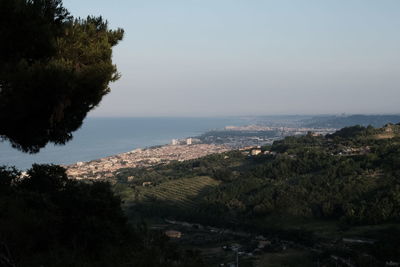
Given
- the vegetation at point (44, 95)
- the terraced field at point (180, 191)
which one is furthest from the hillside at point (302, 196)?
the vegetation at point (44, 95)

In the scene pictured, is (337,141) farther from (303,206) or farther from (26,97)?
(26,97)

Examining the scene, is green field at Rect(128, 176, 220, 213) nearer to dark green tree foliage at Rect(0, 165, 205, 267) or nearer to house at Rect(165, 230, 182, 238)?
house at Rect(165, 230, 182, 238)

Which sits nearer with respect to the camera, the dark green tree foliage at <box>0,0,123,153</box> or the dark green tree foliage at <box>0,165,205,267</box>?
the dark green tree foliage at <box>0,0,123,153</box>

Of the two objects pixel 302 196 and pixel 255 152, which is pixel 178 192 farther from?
pixel 255 152

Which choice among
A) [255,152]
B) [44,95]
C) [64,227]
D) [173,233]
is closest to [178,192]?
[173,233]

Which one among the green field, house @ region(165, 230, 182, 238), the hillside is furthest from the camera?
the green field

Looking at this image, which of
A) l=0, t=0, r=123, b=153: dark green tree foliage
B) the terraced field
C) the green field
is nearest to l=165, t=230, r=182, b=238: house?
the green field

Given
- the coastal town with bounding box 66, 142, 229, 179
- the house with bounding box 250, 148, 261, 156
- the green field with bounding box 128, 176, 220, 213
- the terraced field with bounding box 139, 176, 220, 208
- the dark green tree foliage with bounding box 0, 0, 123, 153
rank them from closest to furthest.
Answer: the dark green tree foliage with bounding box 0, 0, 123, 153
the green field with bounding box 128, 176, 220, 213
the terraced field with bounding box 139, 176, 220, 208
the coastal town with bounding box 66, 142, 229, 179
the house with bounding box 250, 148, 261, 156
